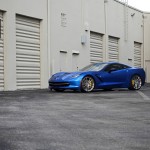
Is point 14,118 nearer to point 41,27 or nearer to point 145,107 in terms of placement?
point 145,107

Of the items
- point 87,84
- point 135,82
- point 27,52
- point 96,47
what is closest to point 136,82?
point 135,82

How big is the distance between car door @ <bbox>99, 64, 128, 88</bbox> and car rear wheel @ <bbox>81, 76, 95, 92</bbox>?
20.6 inches

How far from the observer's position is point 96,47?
24594 millimetres

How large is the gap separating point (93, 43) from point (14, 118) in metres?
17.7

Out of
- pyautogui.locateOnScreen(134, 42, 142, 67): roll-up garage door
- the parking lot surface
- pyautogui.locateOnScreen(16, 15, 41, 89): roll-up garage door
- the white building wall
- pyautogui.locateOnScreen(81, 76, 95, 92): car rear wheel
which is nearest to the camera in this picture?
the parking lot surface

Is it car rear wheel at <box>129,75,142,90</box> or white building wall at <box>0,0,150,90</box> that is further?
white building wall at <box>0,0,150,90</box>

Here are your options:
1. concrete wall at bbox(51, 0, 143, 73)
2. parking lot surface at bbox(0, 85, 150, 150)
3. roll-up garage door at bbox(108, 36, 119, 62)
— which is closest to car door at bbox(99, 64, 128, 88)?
concrete wall at bbox(51, 0, 143, 73)

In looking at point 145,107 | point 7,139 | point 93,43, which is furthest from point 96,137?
point 93,43

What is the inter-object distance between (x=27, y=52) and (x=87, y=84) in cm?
456

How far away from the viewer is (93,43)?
79.3ft

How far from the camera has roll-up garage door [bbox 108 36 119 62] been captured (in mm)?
26434

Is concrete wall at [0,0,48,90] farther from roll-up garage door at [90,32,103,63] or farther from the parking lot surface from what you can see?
the parking lot surface

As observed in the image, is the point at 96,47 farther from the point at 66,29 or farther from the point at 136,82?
the point at 136,82

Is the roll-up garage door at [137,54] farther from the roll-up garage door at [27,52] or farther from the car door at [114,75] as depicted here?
the car door at [114,75]
